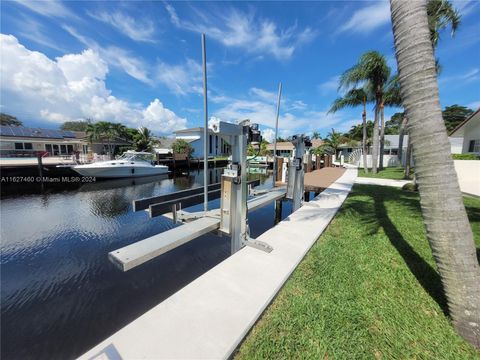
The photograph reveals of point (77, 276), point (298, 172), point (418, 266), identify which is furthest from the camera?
point (298, 172)

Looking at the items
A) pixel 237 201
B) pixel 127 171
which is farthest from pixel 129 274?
pixel 127 171

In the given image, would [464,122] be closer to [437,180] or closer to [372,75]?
[372,75]

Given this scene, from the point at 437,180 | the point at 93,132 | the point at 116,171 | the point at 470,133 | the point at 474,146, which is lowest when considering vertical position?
the point at 116,171

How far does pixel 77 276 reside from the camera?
4.45 metres

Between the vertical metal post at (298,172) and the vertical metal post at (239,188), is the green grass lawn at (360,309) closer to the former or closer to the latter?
the vertical metal post at (239,188)

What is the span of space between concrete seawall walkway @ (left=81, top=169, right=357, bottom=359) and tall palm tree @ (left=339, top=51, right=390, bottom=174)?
1678 centimetres

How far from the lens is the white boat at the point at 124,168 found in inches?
653

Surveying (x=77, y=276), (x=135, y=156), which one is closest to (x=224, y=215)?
(x=77, y=276)

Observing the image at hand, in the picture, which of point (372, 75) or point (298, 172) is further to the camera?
point (372, 75)

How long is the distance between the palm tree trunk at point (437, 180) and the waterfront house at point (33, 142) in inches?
1187

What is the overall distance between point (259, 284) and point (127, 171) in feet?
61.7

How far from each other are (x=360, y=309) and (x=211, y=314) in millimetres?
1738

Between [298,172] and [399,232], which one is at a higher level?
[298,172]

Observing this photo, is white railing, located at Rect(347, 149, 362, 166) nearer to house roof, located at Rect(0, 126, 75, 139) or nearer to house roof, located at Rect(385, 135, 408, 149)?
house roof, located at Rect(385, 135, 408, 149)
